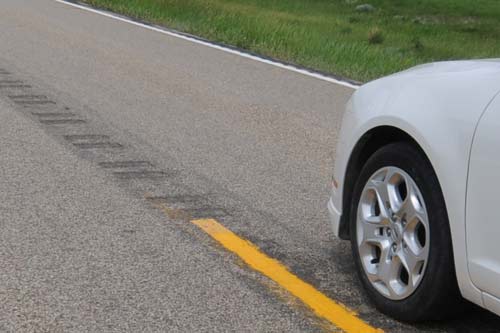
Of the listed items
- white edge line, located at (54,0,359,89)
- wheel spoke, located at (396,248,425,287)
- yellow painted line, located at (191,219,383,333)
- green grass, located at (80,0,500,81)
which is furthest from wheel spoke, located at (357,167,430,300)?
green grass, located at (80,0,500,81)

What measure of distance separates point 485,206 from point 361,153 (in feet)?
3.39

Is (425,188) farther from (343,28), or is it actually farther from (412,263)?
(343,28)

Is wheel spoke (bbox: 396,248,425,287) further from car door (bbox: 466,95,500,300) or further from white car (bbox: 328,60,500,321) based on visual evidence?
car door (bbox: 466,95,500,300)

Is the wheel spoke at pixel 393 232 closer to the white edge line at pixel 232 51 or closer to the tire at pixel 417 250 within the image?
the tire at pixel 417 250

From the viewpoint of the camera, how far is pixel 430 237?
420 centimetres

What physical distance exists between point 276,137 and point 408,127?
4.34 meters

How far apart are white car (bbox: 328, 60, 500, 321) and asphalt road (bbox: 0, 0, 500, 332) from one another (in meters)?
0.24

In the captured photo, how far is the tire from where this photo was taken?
4164mm

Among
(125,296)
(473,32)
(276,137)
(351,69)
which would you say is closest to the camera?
(125,296)

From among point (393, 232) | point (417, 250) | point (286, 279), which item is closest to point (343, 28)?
point (286, 279)

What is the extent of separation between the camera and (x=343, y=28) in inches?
1145

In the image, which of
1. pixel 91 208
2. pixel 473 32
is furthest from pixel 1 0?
pixel 473 32

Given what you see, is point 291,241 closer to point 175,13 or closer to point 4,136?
point 4,136

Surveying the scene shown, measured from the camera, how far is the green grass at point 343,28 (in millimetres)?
14070
